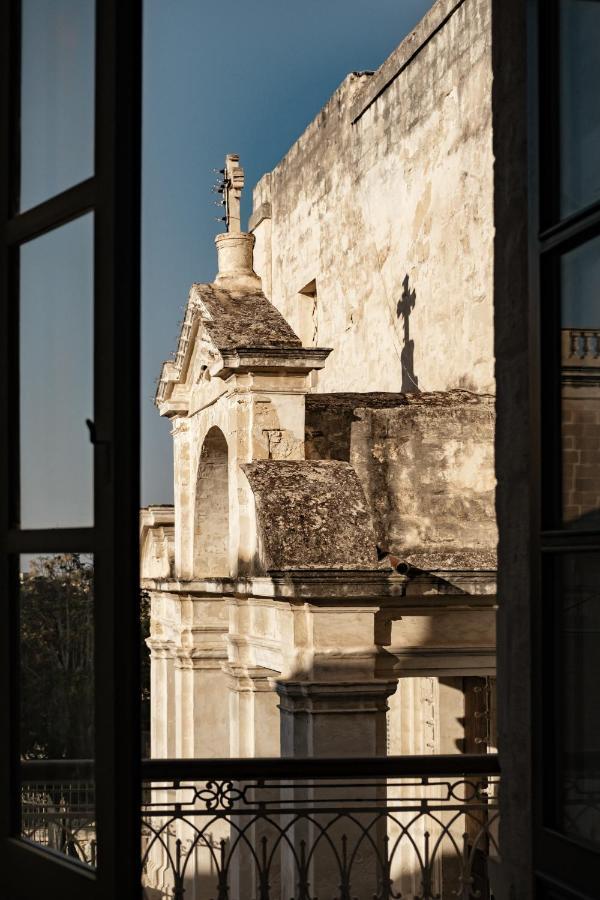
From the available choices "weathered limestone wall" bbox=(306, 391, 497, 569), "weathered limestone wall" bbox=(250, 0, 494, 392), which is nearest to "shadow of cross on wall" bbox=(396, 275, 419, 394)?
"weathered limestone wall" bbox=(250, 0, 494, 392)

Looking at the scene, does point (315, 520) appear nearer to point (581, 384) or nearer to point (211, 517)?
point (211, 517)

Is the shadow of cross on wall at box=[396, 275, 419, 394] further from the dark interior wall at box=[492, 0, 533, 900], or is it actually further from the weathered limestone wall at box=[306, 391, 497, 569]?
the dark interior wall at box=[492, 0, 533, 900]

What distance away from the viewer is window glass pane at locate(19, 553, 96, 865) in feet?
7.87

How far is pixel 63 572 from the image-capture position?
2.46m

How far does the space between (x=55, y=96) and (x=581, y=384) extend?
1.10m

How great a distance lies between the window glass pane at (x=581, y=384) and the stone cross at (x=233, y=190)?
9.97 m

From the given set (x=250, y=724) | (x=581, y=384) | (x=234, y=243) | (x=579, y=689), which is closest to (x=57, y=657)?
(x=579, y=689)

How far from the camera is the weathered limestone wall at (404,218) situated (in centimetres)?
1202

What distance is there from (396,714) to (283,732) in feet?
17.5

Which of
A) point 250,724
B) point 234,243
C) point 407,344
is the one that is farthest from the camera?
point 407,344

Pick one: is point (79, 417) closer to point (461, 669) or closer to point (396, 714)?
point (461, 669)

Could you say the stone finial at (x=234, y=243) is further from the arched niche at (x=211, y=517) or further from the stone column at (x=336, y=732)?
the stone column at (x=336, y=732)

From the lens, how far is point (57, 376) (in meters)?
2.46

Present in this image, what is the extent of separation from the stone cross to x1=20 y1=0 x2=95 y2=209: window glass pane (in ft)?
32.1
